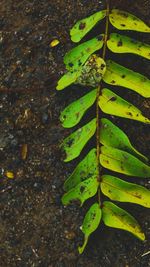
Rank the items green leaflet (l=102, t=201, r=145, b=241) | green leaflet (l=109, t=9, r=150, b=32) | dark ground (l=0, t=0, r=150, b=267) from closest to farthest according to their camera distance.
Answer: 1. green leaflet (l=102, t=201, r=145, b=241)
2. dark ground (l=0, t=0, r=150, b=267)
3. green leaflet (l=109, t=9, r=150, b=32)

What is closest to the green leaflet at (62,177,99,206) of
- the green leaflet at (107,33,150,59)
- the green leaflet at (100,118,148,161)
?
the green leaflet at (100,118,148,161)

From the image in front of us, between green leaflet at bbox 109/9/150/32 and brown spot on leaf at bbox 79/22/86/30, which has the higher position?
green leaflet at bbox 109/9/150/32

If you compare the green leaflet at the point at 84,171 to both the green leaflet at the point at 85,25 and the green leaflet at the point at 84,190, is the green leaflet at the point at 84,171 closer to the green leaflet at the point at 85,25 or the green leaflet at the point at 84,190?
the green leaflet at the point at 84,190

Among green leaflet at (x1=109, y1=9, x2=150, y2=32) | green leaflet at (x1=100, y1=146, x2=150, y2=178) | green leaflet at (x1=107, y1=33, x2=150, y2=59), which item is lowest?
green leaflet at (x1=100, y1=146, x2=150, y2=178)

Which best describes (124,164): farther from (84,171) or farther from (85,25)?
(85,25)

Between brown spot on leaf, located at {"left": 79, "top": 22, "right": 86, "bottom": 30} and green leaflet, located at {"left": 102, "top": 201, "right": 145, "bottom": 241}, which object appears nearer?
green leaflet, located at {"left": 102, "top": 201, "right": 145, "bottom": 241}

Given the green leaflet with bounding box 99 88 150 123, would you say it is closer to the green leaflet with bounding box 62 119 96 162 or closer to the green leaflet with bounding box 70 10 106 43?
the green leaflet with bounding box 62 119 96 162

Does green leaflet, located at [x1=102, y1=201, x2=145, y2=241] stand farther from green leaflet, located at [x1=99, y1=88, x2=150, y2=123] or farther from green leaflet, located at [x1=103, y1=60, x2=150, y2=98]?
green leaflet, located at [x1=103, y1=60, x2=150, y2=98]

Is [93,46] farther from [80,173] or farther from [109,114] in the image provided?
[80,173]

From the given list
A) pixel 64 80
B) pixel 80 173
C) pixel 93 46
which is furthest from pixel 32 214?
pixel 93 46

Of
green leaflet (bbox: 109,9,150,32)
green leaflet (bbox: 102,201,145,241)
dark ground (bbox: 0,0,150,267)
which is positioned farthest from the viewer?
green leaflet (bbox: 109,9,150,32)
